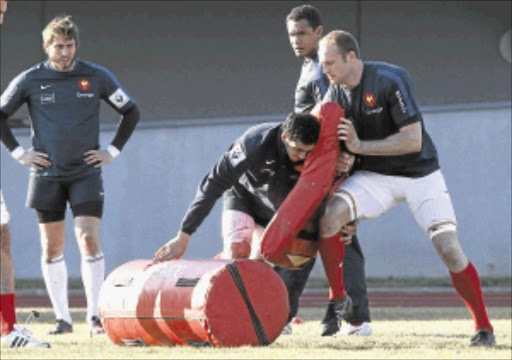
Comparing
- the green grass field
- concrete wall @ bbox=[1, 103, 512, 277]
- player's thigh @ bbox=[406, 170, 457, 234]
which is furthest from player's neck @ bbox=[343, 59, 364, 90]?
concrete wall @ bbox=[1, 103, 512, 277]

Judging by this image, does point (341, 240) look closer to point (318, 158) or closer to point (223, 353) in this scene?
point (318, 158)

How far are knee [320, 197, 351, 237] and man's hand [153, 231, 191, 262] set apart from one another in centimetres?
83

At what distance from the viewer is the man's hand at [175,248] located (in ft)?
24.2

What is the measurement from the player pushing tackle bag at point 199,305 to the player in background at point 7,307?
49 cm

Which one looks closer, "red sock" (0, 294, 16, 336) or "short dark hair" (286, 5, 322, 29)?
"red sock" (0, 294, 16, 336)

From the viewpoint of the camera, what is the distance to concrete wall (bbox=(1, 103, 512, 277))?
56.1 ft

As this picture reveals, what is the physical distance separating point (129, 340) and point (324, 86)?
2.17 metres

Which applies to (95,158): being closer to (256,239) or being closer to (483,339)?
(256,239)

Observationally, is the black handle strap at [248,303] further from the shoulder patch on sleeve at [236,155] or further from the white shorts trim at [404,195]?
the white shorts trim at [404,195]

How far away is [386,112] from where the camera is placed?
295 inches

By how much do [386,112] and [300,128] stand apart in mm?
630

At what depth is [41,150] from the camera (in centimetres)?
889

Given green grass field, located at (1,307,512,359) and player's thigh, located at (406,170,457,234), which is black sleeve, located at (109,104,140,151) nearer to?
green grass field, located at (1,307,512,359)

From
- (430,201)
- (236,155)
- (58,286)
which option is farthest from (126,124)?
(430,201)
